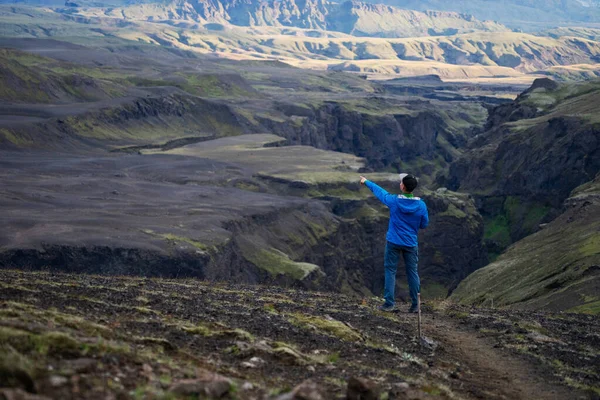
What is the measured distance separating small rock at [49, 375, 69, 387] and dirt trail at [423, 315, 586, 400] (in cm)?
772

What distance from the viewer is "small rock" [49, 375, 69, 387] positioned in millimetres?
10328

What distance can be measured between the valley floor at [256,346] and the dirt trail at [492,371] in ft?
0.16

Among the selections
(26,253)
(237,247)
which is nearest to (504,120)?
(237,247)

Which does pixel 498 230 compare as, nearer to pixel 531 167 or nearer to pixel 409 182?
pixel 531 167

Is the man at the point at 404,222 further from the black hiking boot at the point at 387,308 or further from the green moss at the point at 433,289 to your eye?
the green moss at the point at 433,289

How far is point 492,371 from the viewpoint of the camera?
17.4m

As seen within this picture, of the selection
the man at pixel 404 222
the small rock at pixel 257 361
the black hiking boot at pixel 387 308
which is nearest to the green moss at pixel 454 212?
the black hiking boot at pixel 387 308

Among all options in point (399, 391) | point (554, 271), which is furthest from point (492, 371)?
point (554, 271)

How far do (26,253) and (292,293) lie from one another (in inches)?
1365

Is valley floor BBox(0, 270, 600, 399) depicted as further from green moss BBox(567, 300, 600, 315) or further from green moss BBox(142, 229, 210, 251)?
green moss BBox(142, 229, 210, 251)

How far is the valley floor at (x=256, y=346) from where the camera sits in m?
11.4

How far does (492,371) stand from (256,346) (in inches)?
215

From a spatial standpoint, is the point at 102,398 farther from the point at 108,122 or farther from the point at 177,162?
the point at 108,122

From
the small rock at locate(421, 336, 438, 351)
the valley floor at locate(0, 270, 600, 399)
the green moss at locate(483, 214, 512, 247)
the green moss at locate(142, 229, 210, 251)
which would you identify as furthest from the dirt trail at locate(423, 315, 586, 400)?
the green moss at locate(483, 214, 512, 247)
